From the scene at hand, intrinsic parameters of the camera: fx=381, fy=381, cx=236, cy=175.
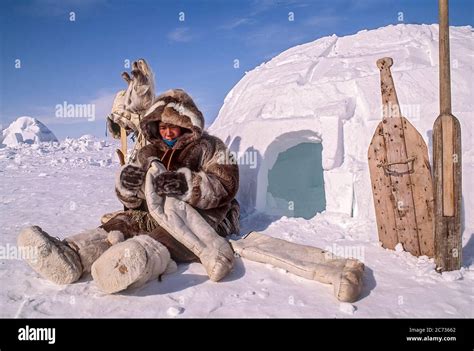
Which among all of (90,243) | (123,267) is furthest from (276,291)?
(90,243)

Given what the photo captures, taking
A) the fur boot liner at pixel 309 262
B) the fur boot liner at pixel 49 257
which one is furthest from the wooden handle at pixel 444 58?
the fur boot liner at pixel 49 257

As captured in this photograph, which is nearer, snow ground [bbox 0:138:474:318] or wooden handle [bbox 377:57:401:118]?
snow ground [bbox 0:138:474:318]

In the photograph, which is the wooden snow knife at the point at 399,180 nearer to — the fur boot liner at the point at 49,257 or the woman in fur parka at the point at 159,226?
the woman in fur parka at the point at 159,226

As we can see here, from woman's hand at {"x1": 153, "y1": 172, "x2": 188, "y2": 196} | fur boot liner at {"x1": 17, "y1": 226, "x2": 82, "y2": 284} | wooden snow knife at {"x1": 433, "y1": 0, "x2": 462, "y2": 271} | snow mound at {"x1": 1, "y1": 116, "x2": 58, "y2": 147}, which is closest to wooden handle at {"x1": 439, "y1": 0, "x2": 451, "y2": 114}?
wooden snow knife at {"x1": 433, "y1": 0, "x2": 462, "y2": 271}

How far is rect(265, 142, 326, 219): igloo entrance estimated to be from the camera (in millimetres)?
7258

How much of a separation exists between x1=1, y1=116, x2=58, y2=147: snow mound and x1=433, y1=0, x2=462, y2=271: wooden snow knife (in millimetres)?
23614

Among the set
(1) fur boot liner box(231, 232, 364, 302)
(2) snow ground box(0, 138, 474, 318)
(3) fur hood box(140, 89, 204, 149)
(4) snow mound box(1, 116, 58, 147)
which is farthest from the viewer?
(4) snow mound box(1, 116, 58, 147)

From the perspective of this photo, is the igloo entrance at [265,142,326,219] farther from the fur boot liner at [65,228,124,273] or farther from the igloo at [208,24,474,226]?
the fur boot liner at [65,228,124,273]

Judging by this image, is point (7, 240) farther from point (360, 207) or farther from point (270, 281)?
point (360, 207)

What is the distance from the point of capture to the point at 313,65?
19.9 feet

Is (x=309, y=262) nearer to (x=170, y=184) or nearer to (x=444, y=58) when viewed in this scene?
(x=170, y=184)

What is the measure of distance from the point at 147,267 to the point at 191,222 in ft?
2.36

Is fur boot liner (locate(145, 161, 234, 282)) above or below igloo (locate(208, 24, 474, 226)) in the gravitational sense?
below

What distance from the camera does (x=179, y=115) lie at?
3689 millimetres
